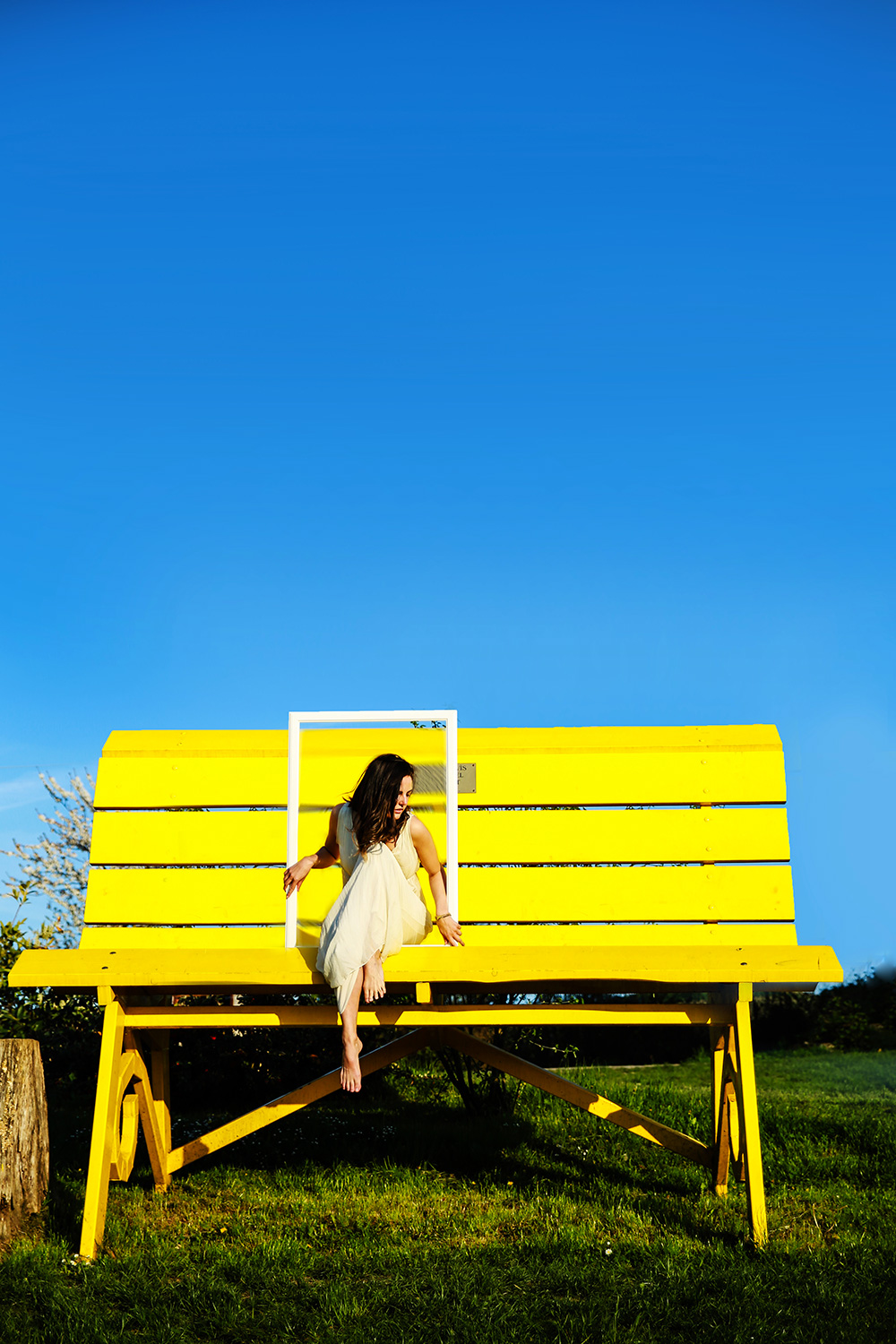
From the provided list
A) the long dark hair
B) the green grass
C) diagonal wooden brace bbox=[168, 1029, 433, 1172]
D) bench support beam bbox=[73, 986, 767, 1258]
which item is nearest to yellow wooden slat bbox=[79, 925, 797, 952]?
bench support beam bbox=[73, 986, 767, 1258]

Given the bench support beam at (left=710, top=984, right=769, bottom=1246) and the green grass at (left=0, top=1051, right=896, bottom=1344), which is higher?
the bench support beam at (left=710, top=984, right=769, bottom=1246)

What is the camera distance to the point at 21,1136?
12.8ft

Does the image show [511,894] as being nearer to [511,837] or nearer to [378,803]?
[511,837]

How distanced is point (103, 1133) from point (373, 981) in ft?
3.24

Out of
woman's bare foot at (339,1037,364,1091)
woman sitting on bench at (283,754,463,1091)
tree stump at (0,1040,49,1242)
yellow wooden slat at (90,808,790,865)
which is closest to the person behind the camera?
woman's bare foot at (339,1037,364,1091)

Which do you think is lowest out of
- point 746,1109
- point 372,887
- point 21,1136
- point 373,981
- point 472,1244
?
point 472,1244

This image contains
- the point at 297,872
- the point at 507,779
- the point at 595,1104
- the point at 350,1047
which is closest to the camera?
the point at 350,1047

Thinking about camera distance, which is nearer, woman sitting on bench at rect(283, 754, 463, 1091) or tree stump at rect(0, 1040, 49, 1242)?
woman sitting on bench at rect(283, 754, 463, 1091)

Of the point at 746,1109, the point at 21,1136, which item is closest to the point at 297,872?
the point at 21,1136

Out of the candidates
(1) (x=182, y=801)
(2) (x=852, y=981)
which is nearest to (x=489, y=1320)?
(1) (x=182, y=801)

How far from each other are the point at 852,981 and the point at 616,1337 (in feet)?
35.5

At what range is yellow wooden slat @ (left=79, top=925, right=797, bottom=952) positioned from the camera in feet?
14.4

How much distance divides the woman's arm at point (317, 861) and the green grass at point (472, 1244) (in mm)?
1207

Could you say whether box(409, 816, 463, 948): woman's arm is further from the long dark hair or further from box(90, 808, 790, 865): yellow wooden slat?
box(90, 808, 790, 865): yellow wooden slat
